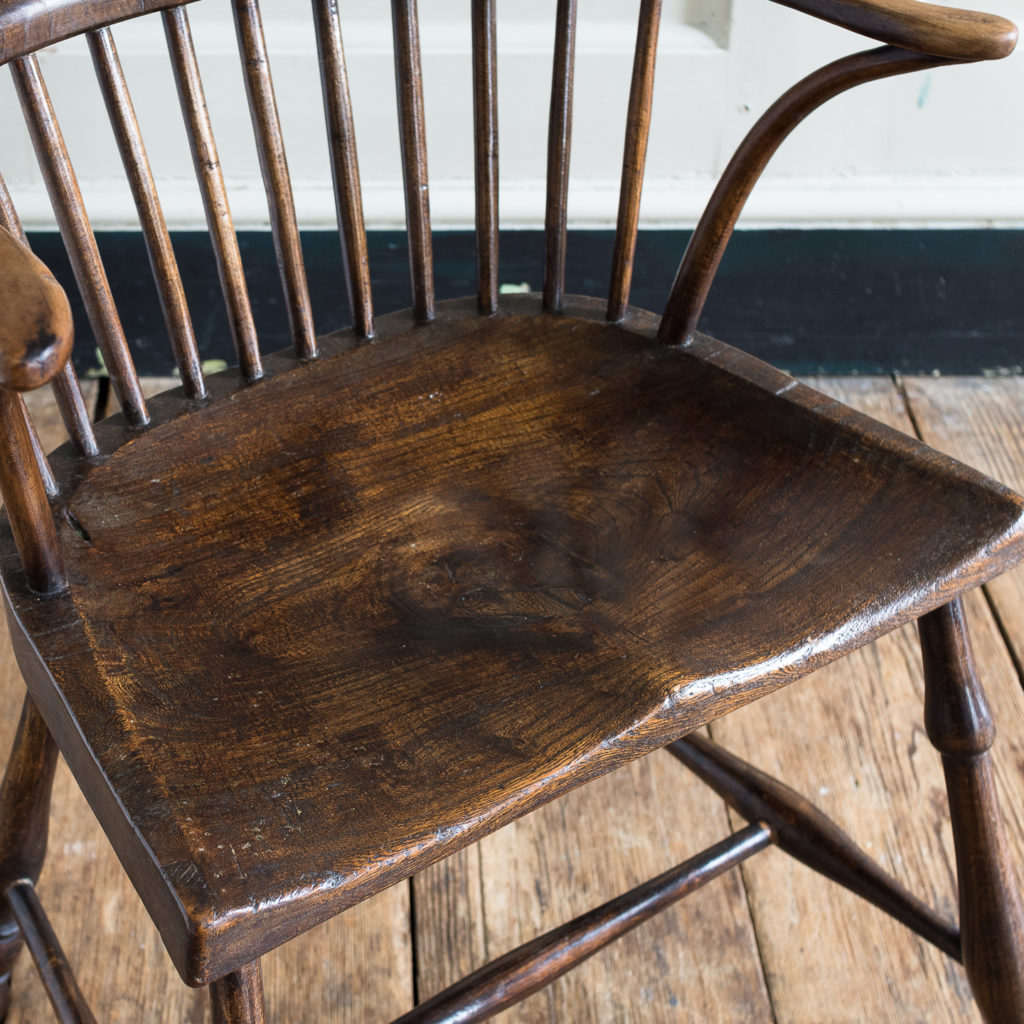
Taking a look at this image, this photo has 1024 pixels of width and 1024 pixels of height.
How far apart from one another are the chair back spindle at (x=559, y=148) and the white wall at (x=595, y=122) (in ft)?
1.51

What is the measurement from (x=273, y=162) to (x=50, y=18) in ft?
0.51

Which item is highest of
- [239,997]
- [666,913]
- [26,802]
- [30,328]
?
[30,328]

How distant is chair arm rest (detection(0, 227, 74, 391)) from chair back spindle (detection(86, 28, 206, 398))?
25cm

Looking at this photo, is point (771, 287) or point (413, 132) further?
point (771, 287)

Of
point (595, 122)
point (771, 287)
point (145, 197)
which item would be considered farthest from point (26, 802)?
point (771, 287)

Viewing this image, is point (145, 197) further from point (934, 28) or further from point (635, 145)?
point (934, 28)

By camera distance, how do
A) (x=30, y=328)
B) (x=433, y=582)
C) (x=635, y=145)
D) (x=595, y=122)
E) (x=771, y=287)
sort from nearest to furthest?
(x=30, y=328)
(x=433, y=582)
(x=635, y=145)
(x=595, y=122)
(x=771, y=287)

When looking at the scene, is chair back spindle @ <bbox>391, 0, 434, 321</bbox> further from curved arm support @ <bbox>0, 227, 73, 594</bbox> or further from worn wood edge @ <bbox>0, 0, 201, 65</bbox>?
curved arm support @ <bbox>0, 227, 73, 594</bbox>

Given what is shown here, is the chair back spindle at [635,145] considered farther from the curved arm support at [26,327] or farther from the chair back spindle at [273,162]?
the curved arm support at [26,327]

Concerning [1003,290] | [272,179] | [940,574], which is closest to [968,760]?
[940,574]

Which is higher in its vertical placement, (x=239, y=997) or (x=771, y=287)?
(x=239, y=997)

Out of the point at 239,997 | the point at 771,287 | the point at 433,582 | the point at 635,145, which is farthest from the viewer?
the point at 771,287

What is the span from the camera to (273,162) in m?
0.72

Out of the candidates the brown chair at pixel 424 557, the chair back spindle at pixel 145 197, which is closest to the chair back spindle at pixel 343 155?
the brown chair at pixel 424 557
